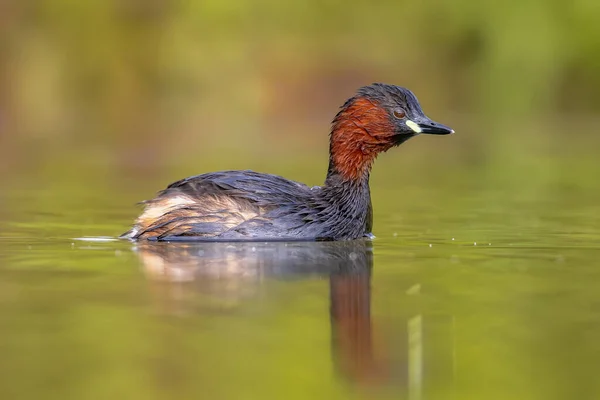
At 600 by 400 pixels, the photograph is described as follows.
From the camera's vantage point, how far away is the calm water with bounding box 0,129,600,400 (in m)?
5.04

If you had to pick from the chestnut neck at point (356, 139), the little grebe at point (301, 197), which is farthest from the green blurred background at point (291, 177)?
the chestnut neck at point (356, 139)

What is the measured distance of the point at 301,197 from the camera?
9445 mm

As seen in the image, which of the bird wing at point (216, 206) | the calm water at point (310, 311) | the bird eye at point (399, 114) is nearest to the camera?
the calm water at point (310, 311)

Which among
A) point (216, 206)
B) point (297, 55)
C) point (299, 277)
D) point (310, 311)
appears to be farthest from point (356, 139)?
point (297, 55)

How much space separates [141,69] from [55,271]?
2275 centimetres

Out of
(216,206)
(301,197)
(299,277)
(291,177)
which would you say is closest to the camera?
(299,277)

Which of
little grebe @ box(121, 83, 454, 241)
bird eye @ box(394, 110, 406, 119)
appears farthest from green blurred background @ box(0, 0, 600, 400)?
bird eye @ box(394, 110, 406, 119)

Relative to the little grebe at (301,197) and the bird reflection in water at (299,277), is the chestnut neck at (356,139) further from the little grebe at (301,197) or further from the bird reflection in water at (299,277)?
the bird reflection in water at (299,277)

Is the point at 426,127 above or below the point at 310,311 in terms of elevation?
above

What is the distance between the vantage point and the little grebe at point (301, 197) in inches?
361

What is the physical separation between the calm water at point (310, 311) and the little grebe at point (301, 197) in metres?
0.22

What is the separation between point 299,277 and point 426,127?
266 centimetres

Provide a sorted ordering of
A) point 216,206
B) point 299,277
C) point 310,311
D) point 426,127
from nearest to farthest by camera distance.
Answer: point 310,311 < point 299,277 < point 216,206 < point 426,127

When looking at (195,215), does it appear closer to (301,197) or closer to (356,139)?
(301,197)
